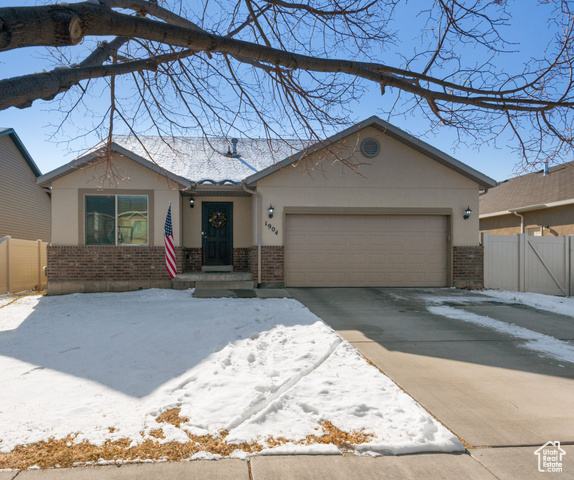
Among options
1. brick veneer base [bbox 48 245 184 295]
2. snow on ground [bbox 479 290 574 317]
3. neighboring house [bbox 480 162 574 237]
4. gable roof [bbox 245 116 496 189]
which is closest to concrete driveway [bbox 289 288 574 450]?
snow on ground [bbox 479 290 574 317]

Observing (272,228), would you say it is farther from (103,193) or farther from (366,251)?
(103,193)

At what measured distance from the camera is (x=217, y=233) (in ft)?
41.7

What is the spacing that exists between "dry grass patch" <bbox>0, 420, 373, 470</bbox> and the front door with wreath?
9.74 m

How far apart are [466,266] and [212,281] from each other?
7533mm

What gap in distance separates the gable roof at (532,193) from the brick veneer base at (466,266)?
482cm

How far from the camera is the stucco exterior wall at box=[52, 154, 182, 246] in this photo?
10.9 m

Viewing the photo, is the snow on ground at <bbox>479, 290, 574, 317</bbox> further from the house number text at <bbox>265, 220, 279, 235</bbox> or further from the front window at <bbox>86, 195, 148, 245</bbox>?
the front window at <bbox>86, 195, 148, 245</bbox>

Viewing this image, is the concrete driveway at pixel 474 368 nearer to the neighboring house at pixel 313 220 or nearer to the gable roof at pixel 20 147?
the neighboring house at pixel 313 220

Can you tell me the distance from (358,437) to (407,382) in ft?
4.34

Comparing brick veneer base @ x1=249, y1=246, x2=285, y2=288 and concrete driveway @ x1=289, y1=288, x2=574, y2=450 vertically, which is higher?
brick veneer base @ x1=249, y1=246, x2=285, y2=288

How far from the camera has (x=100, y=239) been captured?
1117 cm

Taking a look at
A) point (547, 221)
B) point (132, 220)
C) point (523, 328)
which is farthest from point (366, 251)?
point (547, 221)

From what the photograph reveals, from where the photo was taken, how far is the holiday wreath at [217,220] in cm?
1266

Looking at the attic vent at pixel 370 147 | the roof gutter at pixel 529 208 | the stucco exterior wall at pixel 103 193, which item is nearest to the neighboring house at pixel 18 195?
the stucco exterior wall at pixel 103 193
